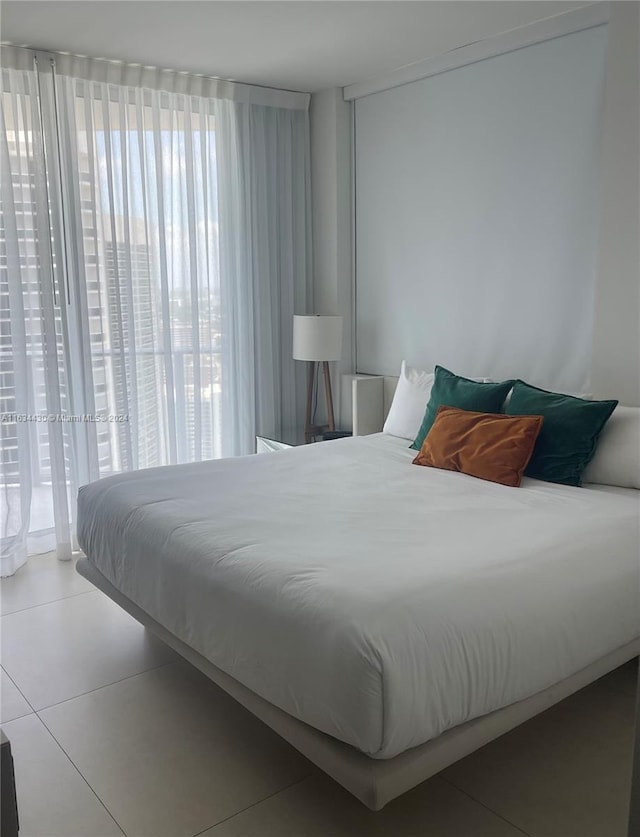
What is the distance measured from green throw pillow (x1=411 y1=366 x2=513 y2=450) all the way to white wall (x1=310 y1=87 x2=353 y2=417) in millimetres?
1172

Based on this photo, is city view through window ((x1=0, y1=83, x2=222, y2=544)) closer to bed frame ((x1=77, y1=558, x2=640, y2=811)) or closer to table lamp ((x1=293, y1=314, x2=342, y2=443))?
table lamp ((x1=293, y1=314, x2=342, y2=443))

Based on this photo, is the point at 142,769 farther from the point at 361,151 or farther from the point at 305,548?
the point at 361,151

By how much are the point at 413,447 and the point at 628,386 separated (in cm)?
101

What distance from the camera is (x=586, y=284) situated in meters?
3.43

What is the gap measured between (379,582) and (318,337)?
8.42 ft

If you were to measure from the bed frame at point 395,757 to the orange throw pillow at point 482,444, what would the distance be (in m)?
0.93

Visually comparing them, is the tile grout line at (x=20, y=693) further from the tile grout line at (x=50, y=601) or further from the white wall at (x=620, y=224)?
the white wall at (x=620, y=224)

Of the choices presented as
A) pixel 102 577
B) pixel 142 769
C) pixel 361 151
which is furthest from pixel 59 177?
pixel 142 769

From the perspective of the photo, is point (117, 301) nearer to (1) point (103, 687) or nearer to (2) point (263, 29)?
(2) point (263, 29)

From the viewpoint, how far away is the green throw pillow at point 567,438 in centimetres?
302

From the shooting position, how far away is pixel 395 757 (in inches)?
71.1

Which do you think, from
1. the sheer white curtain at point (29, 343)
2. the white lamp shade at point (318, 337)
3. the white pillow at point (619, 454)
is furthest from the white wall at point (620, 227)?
the sheer white curtain at point (29, 343)

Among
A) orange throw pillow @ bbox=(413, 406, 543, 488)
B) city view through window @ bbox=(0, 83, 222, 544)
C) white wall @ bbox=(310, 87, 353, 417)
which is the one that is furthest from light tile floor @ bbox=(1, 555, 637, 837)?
white wall @ bbox=(310, 87, 353, 417)

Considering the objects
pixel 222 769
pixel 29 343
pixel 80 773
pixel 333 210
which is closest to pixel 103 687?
pixel 80 773
